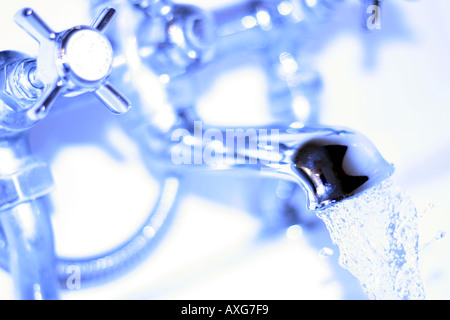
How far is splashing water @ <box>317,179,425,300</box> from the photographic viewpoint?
0.41 meters

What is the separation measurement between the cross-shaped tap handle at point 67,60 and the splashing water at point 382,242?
0.58 ft

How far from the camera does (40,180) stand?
382 millimetres

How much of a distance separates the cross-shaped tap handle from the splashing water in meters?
0.18

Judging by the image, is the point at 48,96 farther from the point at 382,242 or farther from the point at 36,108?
the point at 382,242

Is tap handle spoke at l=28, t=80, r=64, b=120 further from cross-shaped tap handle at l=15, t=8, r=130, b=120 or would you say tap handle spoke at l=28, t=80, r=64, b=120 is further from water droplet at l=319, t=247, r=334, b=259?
water droplet at l=319, t=247, r=334, b=259

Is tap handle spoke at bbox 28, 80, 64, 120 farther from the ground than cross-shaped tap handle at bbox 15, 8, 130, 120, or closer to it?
closer to it

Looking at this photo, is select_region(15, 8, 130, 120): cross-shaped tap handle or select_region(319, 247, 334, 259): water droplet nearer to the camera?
select_region(15, 8, 130, 120): cross-shaped tap handle

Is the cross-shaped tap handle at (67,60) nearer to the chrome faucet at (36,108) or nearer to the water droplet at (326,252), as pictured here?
the chrome faucet at (36,108)

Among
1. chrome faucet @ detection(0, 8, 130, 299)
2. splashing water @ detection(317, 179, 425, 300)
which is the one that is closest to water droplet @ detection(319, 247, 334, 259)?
splashing water @ detection(317, 179, 425, 300)

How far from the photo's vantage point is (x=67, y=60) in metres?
0.31

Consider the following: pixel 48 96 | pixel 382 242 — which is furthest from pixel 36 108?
pixel 382 242

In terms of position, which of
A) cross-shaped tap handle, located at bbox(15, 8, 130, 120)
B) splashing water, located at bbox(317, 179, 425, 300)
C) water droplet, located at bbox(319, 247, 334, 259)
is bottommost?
splashing water, located at bbox(317, 179, 425, 300)
